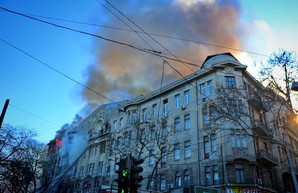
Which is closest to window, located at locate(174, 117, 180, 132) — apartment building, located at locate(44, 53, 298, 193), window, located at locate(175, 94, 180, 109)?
apartment building, located at locate(44, 53, 298, 193)

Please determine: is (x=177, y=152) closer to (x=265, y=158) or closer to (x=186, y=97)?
(x=186, y=97)

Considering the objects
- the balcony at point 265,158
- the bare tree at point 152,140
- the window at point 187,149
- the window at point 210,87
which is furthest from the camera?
the bare tree at point 152,140

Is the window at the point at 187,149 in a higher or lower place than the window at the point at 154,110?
lower

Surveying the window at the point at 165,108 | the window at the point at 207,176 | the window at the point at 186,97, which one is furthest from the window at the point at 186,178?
the window at the point at 165,108

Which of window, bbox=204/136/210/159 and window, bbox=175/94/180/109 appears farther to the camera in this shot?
window, bbox=175/94/180/109

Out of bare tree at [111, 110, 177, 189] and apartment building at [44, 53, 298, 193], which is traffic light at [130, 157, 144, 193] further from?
bare tree at [111, 110, 177, 189]

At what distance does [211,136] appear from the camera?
26422 mm

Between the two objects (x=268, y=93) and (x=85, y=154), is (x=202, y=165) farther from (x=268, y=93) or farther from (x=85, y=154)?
(x=85, y=154)

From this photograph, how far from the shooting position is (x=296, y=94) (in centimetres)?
1894

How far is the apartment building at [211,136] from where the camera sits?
22531mm

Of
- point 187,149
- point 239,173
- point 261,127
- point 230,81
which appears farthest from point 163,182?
point 230,81

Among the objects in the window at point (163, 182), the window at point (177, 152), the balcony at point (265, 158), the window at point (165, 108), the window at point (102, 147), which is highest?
the window at point (165, 108)

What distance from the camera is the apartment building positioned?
73.9 feet

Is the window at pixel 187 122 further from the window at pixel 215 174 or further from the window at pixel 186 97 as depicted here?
the window at pixel 215 174
